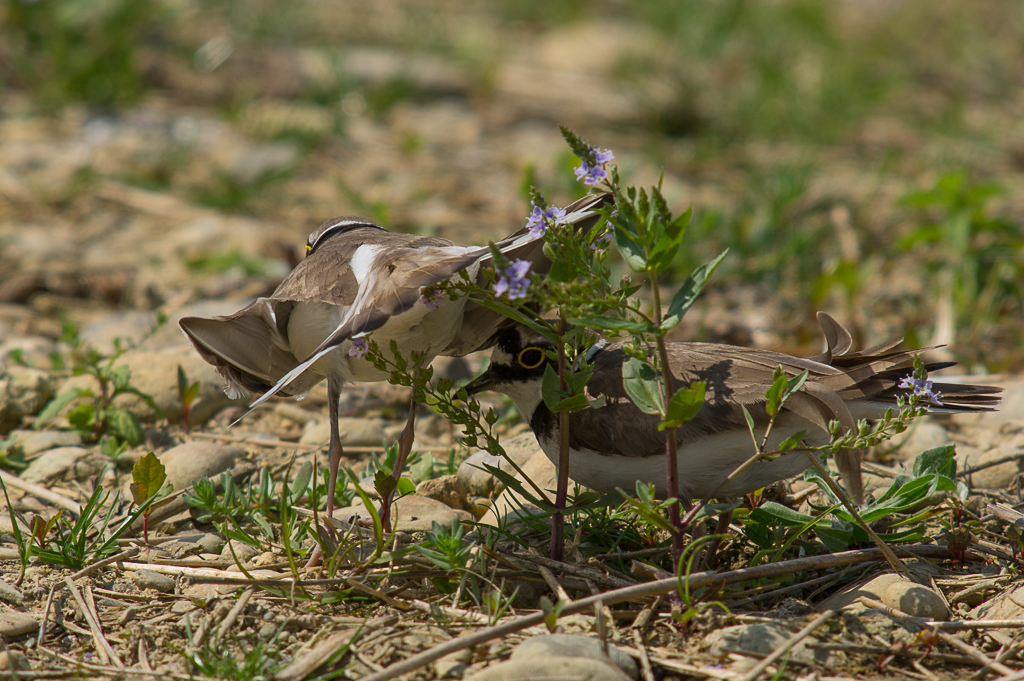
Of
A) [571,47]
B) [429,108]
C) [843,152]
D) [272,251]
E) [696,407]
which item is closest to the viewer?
[696,407]

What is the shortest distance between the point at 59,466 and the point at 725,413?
3.19 m

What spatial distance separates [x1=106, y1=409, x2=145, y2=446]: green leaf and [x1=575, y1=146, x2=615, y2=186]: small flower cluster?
3109 millimetres

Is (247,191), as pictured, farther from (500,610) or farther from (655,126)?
(500,610)

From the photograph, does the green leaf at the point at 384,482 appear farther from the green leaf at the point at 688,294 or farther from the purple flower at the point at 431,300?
the green leaf at the point at 688,294

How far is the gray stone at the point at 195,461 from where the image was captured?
437cm

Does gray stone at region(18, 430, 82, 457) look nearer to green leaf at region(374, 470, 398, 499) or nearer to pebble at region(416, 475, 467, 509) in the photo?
pebble at region(416, 475, 467, 509)

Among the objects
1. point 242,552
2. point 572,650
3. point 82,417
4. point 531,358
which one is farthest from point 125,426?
point 572,650

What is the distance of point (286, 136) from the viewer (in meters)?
8.84

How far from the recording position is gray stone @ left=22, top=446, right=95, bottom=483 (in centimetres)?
452

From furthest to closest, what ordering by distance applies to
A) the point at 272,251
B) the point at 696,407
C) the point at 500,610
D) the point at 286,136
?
the point at 286,136 → the point at 272,251 → the point at 500,610 → the point at 696,407

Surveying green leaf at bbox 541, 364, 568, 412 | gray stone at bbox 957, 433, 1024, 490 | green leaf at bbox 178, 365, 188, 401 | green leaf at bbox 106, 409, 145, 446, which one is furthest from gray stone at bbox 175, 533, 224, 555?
gray stone at bbox 957, 433, 1024, 490

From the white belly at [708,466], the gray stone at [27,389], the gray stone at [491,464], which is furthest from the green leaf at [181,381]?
the white belly at [708,466]

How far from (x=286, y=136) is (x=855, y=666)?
7.26 m

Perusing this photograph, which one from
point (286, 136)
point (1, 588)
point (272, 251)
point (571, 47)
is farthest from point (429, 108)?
point (1, 588)
